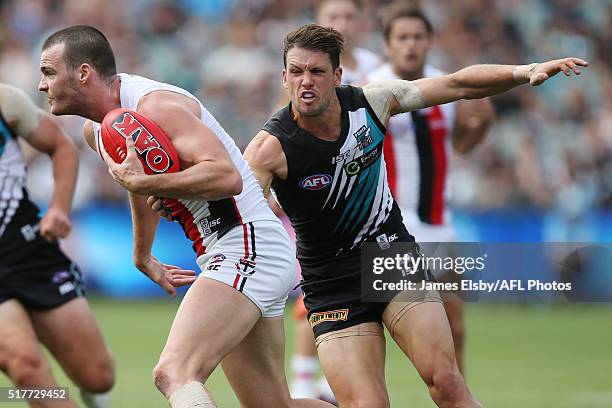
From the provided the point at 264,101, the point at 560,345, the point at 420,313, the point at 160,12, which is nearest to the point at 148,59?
the point at 160,12

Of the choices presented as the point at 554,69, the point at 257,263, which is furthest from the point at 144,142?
the point at 554,69

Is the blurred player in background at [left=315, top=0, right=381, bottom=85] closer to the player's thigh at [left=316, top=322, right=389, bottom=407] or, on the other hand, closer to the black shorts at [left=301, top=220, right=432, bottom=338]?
the black shorts at [left=301, top=220, right=432, bottom=338]

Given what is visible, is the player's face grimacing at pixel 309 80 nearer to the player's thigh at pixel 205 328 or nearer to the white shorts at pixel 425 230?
the player's thigh at pixel 205 328

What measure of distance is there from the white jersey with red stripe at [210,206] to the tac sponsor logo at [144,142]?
Result: 29cm

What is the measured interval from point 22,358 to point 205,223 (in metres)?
1.60

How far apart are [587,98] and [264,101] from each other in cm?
492

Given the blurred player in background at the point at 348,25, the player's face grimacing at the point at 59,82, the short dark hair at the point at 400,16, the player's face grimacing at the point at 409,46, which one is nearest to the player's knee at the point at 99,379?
the player's face grimacing at the point at 59,82

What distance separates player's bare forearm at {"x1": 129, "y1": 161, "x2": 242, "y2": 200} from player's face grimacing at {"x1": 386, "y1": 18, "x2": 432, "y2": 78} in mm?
3573

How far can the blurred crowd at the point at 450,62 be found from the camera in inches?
658

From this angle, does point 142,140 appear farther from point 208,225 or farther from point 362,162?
point 362,162

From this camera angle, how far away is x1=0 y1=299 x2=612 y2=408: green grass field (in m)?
9.80

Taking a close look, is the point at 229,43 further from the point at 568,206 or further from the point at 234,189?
the point at 234,189

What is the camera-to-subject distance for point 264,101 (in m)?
17.3

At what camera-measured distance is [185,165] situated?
227 inches
